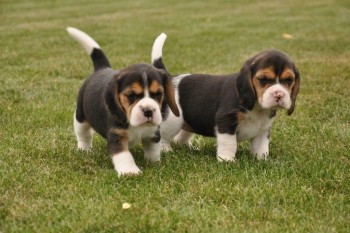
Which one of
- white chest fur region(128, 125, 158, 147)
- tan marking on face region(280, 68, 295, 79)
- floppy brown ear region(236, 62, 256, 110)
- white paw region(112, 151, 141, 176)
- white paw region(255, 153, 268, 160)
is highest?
tan marking on face region(280, 68, 295, 79)

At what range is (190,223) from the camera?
3932mm

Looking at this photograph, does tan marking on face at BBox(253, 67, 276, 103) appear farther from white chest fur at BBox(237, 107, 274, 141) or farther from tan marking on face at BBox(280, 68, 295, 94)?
white chest fur at BBox(237, 107, 274, 141)

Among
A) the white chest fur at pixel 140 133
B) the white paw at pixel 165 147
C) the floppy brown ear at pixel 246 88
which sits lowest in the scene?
the white paw at pixel 165 147

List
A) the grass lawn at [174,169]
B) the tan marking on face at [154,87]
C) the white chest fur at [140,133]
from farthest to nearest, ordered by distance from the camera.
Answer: the white chest fur at [140,133] → the tan marking on face at [154,87] → the grass lawn at [174,169]

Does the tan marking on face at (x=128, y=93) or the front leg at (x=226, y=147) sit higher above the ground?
the tan marking on face at (x=128, y=93)

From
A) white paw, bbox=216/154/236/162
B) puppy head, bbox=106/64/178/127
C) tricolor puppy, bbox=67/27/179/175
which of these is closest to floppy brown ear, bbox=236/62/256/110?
white paw, bbox=216/154/236/162

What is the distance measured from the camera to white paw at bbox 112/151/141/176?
496cm

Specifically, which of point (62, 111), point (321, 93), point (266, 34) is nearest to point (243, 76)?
point (62, 111)

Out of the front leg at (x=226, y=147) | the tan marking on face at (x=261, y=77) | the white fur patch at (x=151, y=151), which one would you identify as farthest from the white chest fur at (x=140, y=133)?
the tan marking on face at (x=261, y=77)

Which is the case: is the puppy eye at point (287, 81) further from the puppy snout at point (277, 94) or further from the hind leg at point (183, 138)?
the hind leg at point (183, 138)

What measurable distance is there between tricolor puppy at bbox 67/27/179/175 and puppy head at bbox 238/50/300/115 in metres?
0.77

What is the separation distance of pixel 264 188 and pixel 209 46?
408 inches

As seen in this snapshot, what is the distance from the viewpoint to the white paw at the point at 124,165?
195 inches

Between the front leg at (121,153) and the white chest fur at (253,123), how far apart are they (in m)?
1.11
